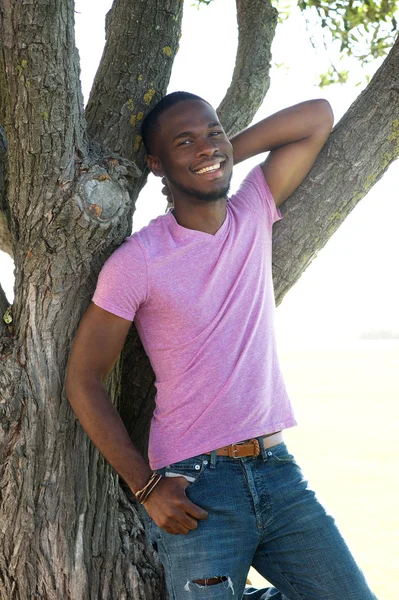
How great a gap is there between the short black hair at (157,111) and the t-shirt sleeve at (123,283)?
591 mm

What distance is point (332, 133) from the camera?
335 cm

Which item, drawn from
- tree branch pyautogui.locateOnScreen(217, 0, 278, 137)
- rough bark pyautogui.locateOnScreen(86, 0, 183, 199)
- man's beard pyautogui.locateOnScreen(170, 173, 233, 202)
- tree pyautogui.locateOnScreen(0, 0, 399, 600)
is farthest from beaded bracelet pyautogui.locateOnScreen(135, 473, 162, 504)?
tree branch pyautogui.locateOnScreen(217, 0, 278, 137)

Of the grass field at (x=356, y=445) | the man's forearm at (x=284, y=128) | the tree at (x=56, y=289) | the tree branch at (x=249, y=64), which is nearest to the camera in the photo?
the tree at (x=56, y=289)


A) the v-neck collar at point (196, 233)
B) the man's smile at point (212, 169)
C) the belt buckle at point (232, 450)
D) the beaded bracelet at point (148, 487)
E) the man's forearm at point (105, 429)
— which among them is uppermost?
the man's smile at point (212, 169)

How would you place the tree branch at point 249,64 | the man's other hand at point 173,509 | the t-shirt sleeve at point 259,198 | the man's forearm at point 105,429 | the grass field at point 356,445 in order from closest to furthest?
1. the man's other hand at point 173,509
2. the man's forearm at point 105,429
3. the t-shirt sleeve at point 259,198
4. the tree branch at point 249,64
5. the grass field at point 356,445

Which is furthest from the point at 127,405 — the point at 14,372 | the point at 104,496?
the point at 14,372

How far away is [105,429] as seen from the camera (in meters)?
2.80

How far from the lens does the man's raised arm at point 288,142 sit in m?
3.25

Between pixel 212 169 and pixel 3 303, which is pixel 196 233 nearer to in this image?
pixel 212 169

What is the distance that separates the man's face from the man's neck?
0.10ft

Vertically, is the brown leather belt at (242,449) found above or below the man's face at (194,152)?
below

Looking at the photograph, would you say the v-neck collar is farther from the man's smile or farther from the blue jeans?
the blue jeans

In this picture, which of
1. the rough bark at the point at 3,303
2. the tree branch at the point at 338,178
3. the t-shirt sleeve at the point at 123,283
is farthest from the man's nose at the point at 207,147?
the rough bark at the point at 3,303

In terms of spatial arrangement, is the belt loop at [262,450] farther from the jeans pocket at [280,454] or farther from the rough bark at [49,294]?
the rough bark at [49,294]
